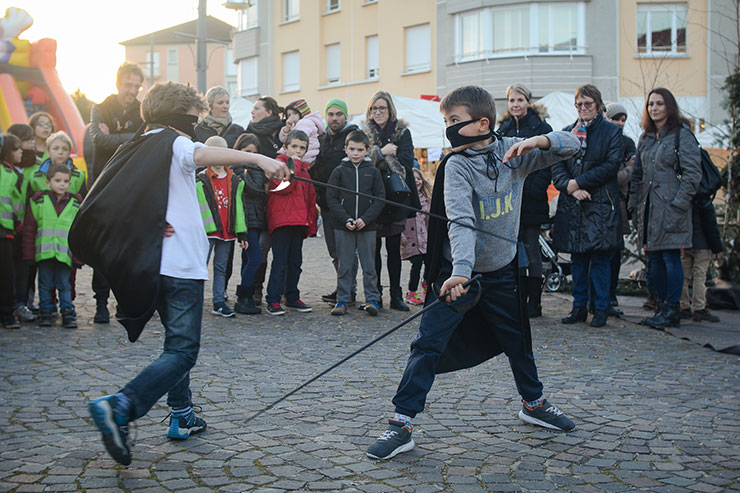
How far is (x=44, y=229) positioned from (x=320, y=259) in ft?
25.1

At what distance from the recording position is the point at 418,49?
115 ft

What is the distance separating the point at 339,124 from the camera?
9844 mm

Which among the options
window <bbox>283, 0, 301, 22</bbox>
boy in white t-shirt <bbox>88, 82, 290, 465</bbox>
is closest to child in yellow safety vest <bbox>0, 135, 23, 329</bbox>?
boy in white t-shirt <bbox>88, 82, 290, 465</bbox>

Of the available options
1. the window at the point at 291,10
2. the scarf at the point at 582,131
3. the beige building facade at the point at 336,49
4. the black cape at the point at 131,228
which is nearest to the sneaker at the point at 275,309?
the scarf at the point at 582,131

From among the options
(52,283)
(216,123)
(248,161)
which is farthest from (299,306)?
(248,161)

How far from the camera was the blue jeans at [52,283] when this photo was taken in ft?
27.7

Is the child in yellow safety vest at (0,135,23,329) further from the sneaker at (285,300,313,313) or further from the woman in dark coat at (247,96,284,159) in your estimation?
the sneaker at (285,300,313,313)

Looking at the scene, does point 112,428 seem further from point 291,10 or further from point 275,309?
point 291,10

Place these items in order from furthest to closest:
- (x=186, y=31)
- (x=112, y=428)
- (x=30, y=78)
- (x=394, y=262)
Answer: (x=186, y=31) → (x=30, y=78) → (x=394, y=262) → (x=112, y=428)

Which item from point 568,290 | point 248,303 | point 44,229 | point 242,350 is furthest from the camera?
point 568,290

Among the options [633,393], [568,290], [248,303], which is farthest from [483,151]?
[568,290]

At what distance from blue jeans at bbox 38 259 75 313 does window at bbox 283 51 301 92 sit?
3285cm

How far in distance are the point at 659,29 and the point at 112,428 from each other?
1237 inches

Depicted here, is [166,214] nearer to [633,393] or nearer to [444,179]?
[444,179]
